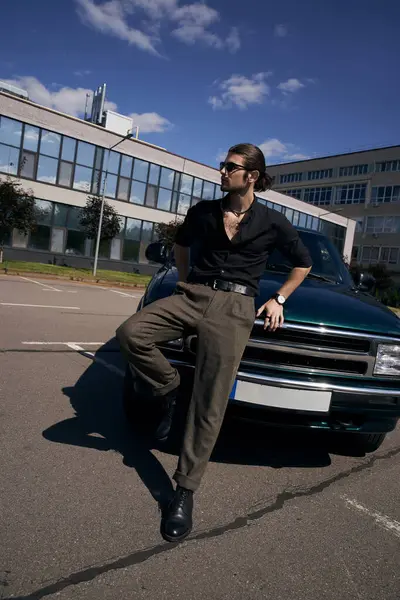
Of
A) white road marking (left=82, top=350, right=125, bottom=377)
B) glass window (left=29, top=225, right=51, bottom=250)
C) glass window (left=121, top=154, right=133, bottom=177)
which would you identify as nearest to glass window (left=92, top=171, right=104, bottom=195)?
glass window (left=121, top=154, right=133, bottom=177)

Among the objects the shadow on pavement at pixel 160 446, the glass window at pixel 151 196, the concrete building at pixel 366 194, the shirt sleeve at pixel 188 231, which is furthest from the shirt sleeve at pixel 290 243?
the concrete building at pixel 366 194

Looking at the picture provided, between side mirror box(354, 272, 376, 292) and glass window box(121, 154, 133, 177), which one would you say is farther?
glass window box(121, 154, 133, 177)

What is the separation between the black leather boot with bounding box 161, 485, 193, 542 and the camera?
7.58ft

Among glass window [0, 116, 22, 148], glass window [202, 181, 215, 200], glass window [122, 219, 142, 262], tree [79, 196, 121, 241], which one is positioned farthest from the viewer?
glass window [202, 181, 215, 200]

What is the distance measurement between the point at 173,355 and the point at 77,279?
17.8 metres

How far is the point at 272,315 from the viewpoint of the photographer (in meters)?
2.80

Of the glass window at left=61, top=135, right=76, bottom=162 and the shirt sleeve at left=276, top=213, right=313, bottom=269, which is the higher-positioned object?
the glass window at left=61, top=135, right=76, bottom=162

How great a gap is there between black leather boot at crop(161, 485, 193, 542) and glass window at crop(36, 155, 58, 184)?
27.0 meters

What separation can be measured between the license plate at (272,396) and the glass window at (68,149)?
2767 cm

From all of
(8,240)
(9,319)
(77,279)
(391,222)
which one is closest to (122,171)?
(8,240)

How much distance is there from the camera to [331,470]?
3.40 metres

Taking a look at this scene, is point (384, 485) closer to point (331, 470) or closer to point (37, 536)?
point (331, 470)

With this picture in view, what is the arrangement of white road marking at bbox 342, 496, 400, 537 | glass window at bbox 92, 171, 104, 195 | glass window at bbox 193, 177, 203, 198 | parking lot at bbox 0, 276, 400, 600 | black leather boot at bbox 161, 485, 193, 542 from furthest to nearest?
1. glass window at bbox 193, 177, 203, 198
2. glass window at bbox 92, 171, 104, 195
3. white road marking at bbox 342, 496, 400, 537
4. black leather boot at bbox 161, 485, 193, 542
5. parking lot at bbox 0, 276, 400, 600

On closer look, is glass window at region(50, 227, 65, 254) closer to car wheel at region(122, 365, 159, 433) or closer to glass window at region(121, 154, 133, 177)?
glass window at region(121, 154, 133, 177)
